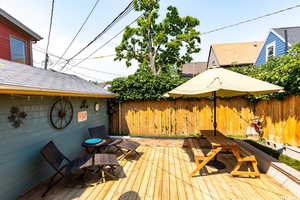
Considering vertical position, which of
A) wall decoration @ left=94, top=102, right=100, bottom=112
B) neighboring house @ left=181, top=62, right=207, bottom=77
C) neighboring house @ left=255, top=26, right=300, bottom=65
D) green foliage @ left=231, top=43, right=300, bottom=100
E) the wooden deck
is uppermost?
neighboring house @ left=181, top=62, right=207, bottom=77

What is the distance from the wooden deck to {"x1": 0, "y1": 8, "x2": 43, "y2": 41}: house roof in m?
8.66

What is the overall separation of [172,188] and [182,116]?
397 cm

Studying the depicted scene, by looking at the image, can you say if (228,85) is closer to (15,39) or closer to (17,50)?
(17,50)

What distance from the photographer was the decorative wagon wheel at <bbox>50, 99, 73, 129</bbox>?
3.40 metres

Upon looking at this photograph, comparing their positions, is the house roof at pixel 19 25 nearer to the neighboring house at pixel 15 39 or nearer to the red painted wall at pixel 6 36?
the neighboring house at pixel 15 39

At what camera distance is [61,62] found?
991 centimetres

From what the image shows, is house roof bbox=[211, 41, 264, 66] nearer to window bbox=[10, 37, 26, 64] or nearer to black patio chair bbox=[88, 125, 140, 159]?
black patio chair bbox=[88, 125, 140, 159]

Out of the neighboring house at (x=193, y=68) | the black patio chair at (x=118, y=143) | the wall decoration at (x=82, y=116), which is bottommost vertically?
the black patio chair at (x=118, y=143)

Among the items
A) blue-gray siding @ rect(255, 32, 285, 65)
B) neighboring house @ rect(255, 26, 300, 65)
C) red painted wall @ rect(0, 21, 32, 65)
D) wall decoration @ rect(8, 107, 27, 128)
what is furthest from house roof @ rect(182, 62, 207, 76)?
wall decoration @ rect(8, 107, 27, 128)

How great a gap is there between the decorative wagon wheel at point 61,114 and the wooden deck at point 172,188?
1422mm

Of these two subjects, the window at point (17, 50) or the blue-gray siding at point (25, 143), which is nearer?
the blue-gray siding at point (25, 143)

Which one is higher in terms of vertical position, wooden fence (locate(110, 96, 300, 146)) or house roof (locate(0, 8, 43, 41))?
house roof (locate(0, 8, 43, 41))

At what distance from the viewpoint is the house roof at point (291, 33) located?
8297 mm

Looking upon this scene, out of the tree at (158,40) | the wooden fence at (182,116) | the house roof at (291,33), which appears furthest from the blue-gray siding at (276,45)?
the wooden fence at (182,116)
